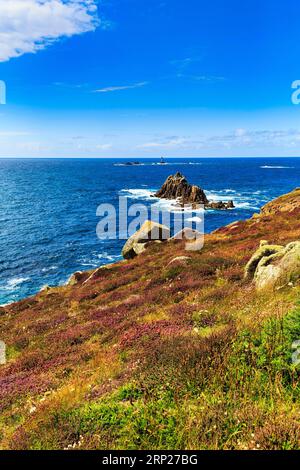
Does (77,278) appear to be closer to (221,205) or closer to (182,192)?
(221,205)

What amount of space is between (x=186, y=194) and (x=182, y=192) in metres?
2.53

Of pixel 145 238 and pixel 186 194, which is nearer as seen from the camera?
pixel 145 238

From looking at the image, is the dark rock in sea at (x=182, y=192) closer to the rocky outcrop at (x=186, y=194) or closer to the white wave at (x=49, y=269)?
the rocky outcrop at (x=186, y=194)

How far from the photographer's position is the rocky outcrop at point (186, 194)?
92.0 metres

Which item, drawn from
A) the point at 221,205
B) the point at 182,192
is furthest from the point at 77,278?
the point at 182,192

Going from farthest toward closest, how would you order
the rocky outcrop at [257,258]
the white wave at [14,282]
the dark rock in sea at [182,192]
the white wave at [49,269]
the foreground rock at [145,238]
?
1. the dark rock in sea at [182,192]
2. the white wave at [49,269]
3. the foreground rock at [145,238]
4. the white wave at [14,282]
5. the rocky outcrop at [257,258]

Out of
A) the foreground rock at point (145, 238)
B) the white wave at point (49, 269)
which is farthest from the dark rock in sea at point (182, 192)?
the white wave at point (49, 269)

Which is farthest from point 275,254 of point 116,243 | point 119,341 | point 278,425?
point 116,243

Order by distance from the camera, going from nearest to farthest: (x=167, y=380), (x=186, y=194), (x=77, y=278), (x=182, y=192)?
(x=167, y=380), (x=77, y=278), (x=186, y=194), (x=182, y=192)

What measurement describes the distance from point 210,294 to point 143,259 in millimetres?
19552

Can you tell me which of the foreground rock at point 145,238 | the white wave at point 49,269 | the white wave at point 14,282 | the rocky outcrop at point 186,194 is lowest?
the white wave at point 14,282

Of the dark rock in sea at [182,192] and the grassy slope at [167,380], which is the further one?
the dark rock in sea at [182,192]

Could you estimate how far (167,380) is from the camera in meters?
6.55

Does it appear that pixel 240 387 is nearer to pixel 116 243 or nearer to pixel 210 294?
pixel 210 294
